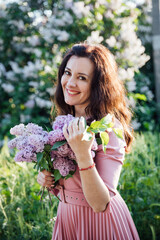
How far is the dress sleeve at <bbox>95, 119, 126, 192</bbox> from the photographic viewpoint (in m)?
1.14

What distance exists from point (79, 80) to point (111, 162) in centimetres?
45

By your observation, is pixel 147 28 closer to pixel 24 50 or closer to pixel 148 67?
pixel 148 67

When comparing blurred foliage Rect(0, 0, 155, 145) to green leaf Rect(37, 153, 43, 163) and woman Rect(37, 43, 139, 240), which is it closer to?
woman Rect(37, 43, 139, 240)

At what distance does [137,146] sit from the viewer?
2.87m

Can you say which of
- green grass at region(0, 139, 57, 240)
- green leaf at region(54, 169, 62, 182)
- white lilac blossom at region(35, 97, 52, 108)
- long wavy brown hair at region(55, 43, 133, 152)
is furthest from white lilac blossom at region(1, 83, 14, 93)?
green leaf at region(54, 169, 62, 182)

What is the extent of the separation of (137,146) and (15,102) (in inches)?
102

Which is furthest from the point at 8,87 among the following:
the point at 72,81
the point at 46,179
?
the point at 46,179

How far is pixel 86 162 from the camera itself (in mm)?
1056

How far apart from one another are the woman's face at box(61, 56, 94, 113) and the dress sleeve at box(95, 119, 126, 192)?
0.28 metres

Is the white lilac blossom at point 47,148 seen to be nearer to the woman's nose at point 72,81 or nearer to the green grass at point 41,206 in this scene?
the woman's nose at point 72,81

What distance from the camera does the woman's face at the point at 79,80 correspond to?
4.50 ft

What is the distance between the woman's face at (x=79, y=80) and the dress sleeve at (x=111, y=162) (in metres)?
0.28

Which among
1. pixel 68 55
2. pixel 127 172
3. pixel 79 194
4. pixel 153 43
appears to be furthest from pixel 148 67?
pixel 79 194

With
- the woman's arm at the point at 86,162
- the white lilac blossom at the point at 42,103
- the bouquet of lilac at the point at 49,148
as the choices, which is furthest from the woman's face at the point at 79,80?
the white lilac blossom at the point at 42,103
